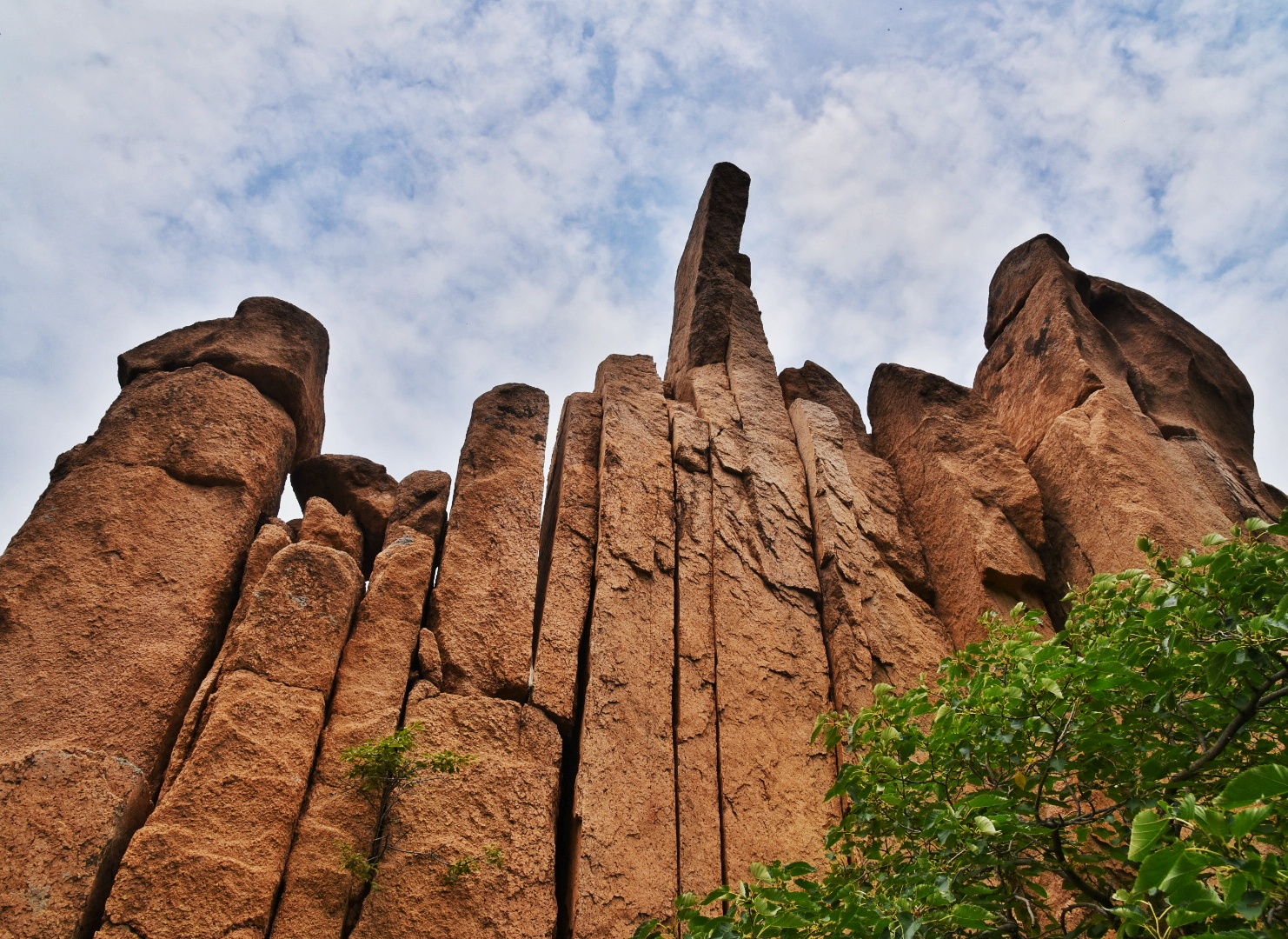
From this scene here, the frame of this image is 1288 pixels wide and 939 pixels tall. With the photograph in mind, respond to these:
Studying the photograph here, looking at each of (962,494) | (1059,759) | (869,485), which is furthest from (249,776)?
(962,494)

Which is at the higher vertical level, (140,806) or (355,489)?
(355,489)

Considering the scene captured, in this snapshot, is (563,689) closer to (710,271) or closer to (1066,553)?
(1066,553)

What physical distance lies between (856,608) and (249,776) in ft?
17.6

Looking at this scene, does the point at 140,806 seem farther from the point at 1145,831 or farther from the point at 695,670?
the point at 1145,831

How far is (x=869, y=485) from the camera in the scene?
10.4 m

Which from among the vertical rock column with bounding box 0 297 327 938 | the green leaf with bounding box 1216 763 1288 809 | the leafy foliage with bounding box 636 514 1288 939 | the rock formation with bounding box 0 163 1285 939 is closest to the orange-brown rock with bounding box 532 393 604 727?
the rock formation with bounding box 0 163 1285 939

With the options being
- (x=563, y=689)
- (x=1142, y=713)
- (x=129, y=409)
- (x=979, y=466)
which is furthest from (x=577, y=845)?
(x=979, y=466)

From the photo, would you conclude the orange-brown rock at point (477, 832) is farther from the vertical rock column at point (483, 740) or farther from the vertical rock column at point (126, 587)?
the vertical rock column at point (126, 587)

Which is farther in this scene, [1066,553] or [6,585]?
[1066,553]

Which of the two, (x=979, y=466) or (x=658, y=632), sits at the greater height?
(x=979, y=466)

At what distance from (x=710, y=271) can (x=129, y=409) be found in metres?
7.39

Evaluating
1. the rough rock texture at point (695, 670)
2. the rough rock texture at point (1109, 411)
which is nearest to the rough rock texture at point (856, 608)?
the rough rock texture at point (695, 670)

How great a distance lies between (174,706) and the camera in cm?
643

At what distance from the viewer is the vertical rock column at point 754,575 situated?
6.93 meters
